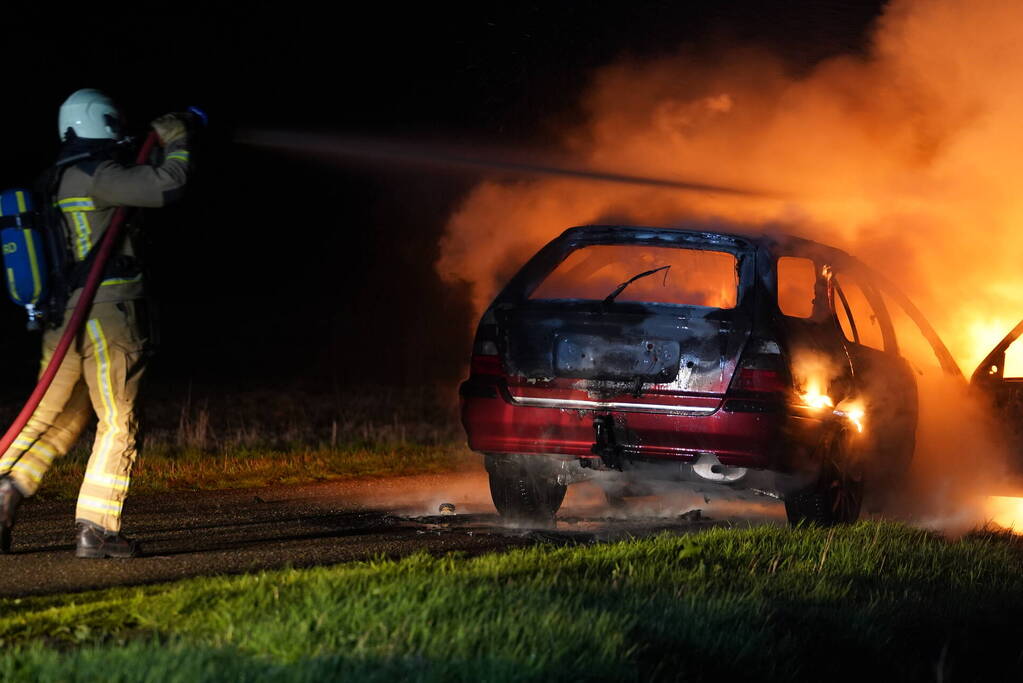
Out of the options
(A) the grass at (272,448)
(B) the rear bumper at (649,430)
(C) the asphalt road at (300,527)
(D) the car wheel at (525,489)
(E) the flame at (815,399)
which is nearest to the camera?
(C) the asphalt road at (300,527)

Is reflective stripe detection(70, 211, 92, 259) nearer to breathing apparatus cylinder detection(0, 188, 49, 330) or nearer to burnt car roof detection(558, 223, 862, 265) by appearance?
breathing apparatus cylinder detection(0, 188, 49, 330)

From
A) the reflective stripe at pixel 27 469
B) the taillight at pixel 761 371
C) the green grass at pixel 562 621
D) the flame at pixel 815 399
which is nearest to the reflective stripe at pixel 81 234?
the reflective stripe at pixel 27 469

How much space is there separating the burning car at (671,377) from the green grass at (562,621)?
78cm

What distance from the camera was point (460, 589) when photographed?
16.6 feet

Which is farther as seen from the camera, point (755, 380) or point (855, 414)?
point (855, 414)

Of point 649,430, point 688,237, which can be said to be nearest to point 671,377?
point 649,430

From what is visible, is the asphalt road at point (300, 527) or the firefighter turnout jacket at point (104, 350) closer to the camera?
the asphalt road at point (300, 527)

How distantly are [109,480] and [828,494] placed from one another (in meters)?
3.70

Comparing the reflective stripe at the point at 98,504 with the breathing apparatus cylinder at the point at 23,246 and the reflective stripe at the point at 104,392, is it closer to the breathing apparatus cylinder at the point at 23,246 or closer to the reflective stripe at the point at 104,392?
the reflective stripe at the point at 104,392

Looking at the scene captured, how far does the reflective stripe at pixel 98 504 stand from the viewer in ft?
21.1

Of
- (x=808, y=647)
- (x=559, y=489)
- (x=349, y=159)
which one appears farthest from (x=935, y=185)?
(x=349, y=159)

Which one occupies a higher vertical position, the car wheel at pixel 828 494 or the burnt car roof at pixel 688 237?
the burnt car roof at pixel 688 237

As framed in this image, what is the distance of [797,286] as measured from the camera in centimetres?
849

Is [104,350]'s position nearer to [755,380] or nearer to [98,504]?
[98,504]
